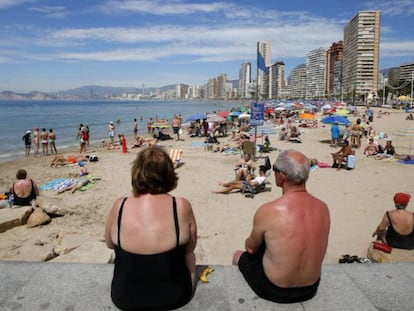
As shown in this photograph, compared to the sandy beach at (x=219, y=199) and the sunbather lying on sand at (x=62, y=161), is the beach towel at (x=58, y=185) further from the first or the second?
the sunbather lying on sand at (x=62, y=161)

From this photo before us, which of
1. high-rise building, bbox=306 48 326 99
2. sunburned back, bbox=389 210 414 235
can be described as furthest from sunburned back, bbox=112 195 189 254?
high-rise building, bbox=306 48 326 99

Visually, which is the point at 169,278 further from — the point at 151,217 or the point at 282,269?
the point at 282,269

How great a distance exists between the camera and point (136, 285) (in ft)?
6.66

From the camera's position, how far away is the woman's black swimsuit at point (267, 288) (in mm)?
2203

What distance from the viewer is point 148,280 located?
2021 mm

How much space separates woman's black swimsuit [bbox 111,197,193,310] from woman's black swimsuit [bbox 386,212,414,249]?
3573 mm

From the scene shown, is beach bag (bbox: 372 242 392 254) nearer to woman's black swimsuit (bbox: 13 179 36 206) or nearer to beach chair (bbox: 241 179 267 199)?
beach chair (bbox: 241 179 267 199)

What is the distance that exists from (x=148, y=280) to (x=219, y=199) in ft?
21.8

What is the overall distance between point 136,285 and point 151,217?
409 millimetres

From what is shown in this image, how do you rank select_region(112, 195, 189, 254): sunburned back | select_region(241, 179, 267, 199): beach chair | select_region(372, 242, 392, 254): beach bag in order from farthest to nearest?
select_region(241, 179, 267, 199): beach chair → select_region(372, 242, 392, 254): beach bag → select_region(112, 195, 189, 254): sunburned back

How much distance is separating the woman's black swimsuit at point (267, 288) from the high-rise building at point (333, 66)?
488 feet

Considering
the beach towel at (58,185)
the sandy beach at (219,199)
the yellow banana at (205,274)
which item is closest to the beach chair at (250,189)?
the sandy beach at (219,199)

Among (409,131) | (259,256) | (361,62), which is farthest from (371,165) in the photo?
(361,62)

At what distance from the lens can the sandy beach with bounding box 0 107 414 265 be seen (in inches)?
232
